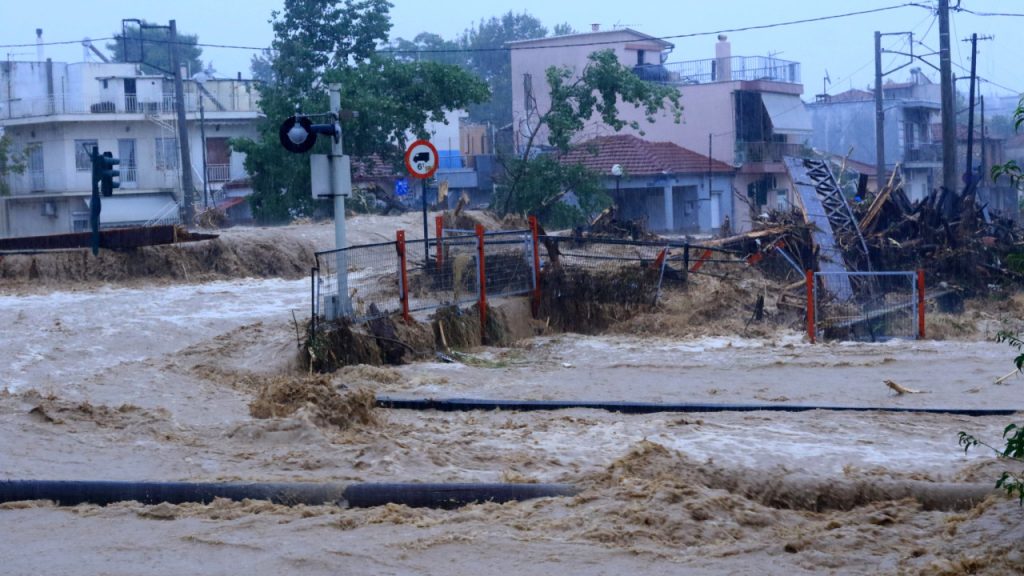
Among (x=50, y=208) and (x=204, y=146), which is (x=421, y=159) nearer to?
(x=204, y=146)

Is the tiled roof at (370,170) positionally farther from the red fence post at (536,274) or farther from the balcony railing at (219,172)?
the red fence post at (536,274)

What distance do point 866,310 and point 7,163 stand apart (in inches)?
1622

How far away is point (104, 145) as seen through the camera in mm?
50188

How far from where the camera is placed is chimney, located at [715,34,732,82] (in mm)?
52625

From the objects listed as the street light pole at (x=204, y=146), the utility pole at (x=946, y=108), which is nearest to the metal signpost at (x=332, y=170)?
the utility pole at (x=946, y=108)

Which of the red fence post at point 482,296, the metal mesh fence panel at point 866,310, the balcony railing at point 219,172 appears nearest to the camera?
the red fence post at point 482,296

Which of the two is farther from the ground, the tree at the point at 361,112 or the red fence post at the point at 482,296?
the tree at the point at 361,112

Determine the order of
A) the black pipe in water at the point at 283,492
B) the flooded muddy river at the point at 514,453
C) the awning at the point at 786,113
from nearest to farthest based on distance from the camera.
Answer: the flooded muddy river at the point at 514,453
the black pipe in water at the point at 283,492
the awning at the point at 786,113

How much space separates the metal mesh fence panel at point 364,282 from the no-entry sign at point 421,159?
1979 mm

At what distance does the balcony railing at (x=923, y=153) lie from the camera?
194 ft

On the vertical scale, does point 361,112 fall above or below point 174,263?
above

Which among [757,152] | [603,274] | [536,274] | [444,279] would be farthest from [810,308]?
[757,152]

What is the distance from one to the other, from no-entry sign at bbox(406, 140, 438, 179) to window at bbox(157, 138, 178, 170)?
35.9m

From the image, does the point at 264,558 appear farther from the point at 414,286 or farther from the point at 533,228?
the point at 533,228
